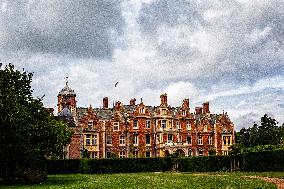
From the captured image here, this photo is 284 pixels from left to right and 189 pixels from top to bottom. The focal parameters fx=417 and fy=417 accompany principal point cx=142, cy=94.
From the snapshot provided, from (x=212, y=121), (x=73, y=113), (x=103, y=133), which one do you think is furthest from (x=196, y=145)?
(x=73, y=113)

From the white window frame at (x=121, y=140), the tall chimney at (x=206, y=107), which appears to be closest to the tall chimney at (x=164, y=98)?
the white window frame at (x=121, y=140)

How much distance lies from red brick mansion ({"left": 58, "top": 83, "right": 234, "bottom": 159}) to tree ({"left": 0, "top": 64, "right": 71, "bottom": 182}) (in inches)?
1233

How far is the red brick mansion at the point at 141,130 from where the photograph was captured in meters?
70.6

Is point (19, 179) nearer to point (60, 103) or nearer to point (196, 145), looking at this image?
point (60, 103)

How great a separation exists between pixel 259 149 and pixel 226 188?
89.9 feet

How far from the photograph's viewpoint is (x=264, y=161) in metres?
44.2

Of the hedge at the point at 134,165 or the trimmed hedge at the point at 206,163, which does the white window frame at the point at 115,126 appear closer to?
the hedge at the point at 134,165

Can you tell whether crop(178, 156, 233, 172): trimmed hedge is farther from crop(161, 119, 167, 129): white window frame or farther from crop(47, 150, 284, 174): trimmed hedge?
crop(161, 119, 167, 129): white window frame

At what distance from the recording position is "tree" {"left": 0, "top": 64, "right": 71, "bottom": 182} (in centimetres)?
3044

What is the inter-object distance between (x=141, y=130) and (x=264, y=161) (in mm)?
33767

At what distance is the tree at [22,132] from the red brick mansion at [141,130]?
103 feet

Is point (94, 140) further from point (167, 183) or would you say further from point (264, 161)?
point (167, 183)

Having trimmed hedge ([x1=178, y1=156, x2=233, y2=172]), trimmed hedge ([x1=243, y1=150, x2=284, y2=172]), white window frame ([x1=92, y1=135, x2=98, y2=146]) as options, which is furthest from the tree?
white window frame ([x1=92, y1=135, x2=98, y2=146])

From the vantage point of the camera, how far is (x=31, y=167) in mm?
33812
